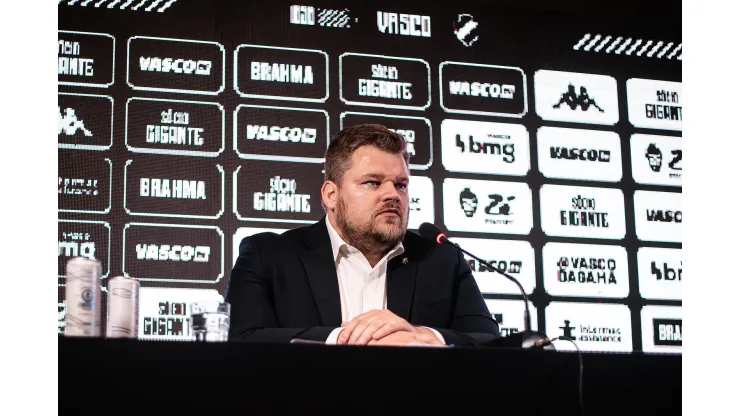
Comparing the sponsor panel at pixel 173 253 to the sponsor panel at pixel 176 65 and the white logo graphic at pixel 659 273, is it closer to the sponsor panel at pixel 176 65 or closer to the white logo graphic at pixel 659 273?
the sponsor panel at pixel 176 65

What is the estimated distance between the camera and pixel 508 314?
155 inches

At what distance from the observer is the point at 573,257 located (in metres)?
4.06

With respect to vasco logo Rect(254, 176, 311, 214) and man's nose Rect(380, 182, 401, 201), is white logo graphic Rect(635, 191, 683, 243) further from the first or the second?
man's nose Rect(380, 182, 401, 201)

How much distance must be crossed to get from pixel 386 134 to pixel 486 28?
1623mm

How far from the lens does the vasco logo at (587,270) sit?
4035 mm

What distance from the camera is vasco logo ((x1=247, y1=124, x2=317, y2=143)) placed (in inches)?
150

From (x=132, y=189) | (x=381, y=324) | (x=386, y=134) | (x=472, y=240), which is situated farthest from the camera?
(x=472, y=240)

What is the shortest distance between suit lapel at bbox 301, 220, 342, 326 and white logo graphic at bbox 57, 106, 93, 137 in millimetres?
1379

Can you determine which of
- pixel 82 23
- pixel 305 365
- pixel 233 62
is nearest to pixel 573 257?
pixel 233 62

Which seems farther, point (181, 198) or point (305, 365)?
point (181, 198)

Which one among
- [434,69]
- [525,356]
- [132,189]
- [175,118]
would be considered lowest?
[525,356]

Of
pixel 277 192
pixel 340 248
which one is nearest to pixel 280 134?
pixel 277 192

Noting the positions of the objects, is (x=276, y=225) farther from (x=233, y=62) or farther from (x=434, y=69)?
(x=434, y=69)

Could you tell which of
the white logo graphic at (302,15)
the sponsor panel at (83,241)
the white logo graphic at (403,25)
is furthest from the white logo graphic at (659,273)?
the sponsor panel at (83,241)
